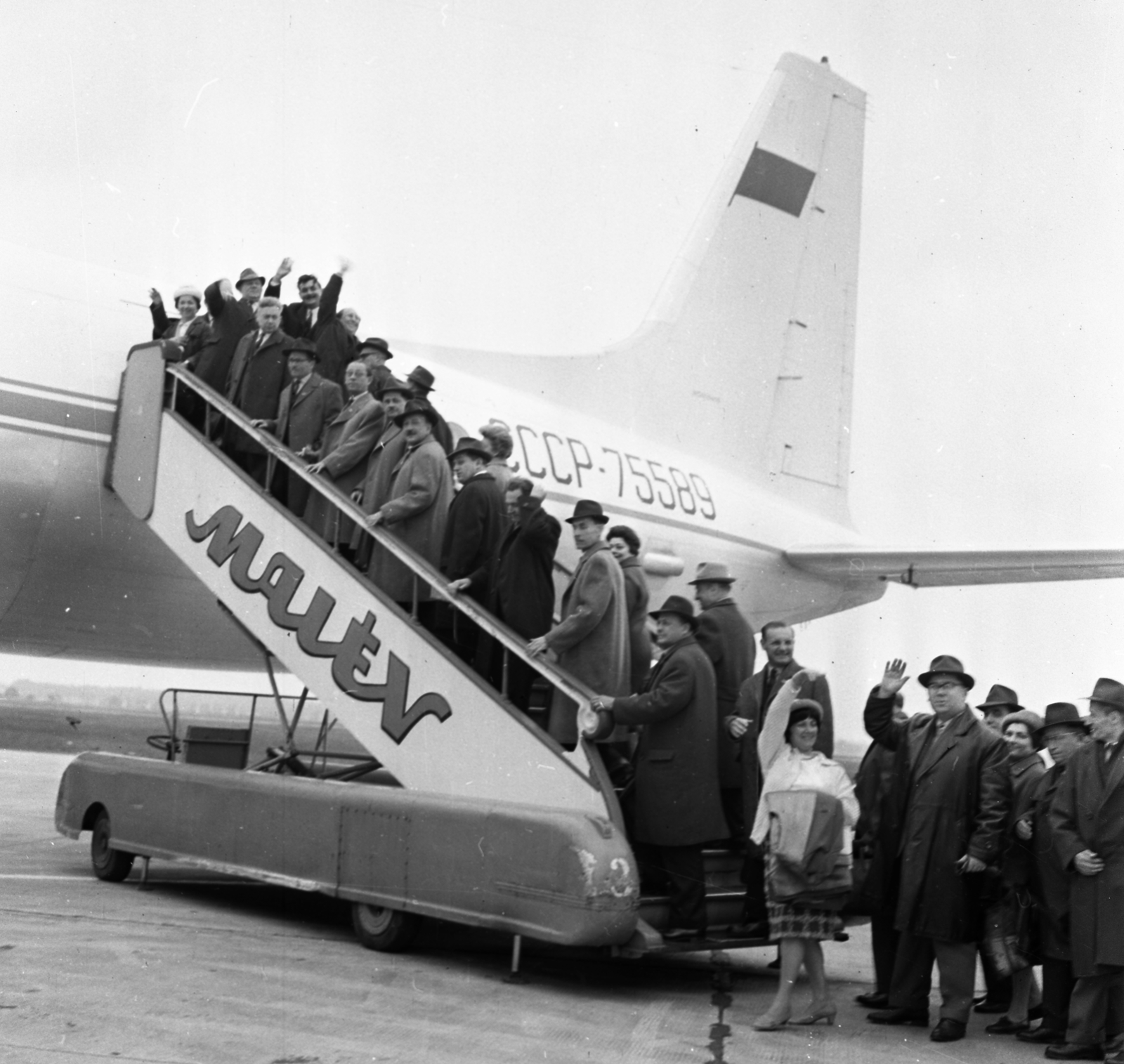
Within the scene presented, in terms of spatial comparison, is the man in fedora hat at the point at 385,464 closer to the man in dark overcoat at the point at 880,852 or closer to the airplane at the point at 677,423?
the airplane at the point at 677,423

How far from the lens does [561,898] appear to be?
5.61m

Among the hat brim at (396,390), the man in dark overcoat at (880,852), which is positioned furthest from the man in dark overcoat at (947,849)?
the hat brim at (396,390)

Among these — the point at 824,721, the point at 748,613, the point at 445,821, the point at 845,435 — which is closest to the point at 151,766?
the point at 445,821

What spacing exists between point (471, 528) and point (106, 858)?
3162 millimetres

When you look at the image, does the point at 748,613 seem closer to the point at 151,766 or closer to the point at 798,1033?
the point at 151,766

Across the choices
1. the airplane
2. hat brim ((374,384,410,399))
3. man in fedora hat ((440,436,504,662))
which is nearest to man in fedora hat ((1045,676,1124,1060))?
man in fedora hat ((440,436,504,662))

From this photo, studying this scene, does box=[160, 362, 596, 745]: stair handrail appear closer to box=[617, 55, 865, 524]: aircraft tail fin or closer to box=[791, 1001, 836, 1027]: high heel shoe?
box=[791, 1001, 836, 1027]: high heel shoe

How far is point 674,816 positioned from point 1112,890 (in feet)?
6.02

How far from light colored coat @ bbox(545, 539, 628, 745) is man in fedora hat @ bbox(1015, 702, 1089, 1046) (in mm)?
2005

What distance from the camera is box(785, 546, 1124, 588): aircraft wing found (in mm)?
11711

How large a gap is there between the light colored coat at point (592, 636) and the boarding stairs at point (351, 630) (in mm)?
206

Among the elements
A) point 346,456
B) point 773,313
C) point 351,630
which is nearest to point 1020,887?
point 351,630

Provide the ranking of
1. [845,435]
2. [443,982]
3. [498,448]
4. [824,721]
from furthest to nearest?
[845,435] → [498,448] → [824,721] → [443,982]

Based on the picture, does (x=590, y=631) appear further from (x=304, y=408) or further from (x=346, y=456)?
(x=304, y=408)
